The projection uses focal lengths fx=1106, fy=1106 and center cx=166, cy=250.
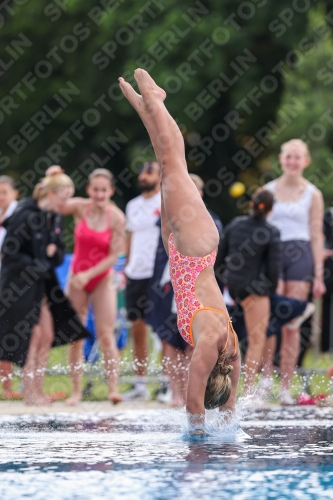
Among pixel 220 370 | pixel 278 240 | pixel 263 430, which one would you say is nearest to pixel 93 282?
pixel 278 240

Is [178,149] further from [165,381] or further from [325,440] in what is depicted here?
[165,381]

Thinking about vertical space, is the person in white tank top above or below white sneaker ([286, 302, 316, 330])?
above

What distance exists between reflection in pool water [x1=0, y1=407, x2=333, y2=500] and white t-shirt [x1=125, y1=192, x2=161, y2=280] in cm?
309

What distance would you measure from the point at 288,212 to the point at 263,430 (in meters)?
3.93

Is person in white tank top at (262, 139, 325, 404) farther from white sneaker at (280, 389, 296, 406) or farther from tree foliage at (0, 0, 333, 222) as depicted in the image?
tree foliage at (0, 0, 333, 222)

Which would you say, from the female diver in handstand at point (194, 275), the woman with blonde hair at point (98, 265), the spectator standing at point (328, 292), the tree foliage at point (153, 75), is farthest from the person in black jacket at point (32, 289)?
the tree foliage at point (153, 75)

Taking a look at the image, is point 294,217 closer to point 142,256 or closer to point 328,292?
point 142,256

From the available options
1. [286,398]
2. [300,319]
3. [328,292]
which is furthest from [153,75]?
[286,398]

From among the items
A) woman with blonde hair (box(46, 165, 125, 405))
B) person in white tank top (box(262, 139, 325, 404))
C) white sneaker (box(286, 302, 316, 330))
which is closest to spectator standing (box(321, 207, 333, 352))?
person in white tank top (box(262, 139, 325, 404))

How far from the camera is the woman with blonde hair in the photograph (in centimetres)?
1054

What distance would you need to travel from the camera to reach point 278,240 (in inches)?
401

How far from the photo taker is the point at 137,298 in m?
11.2

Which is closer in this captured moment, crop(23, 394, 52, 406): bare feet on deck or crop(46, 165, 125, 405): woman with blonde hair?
crop(23, 394, 52, 406): bare feet on deck

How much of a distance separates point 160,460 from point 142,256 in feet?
18.3
